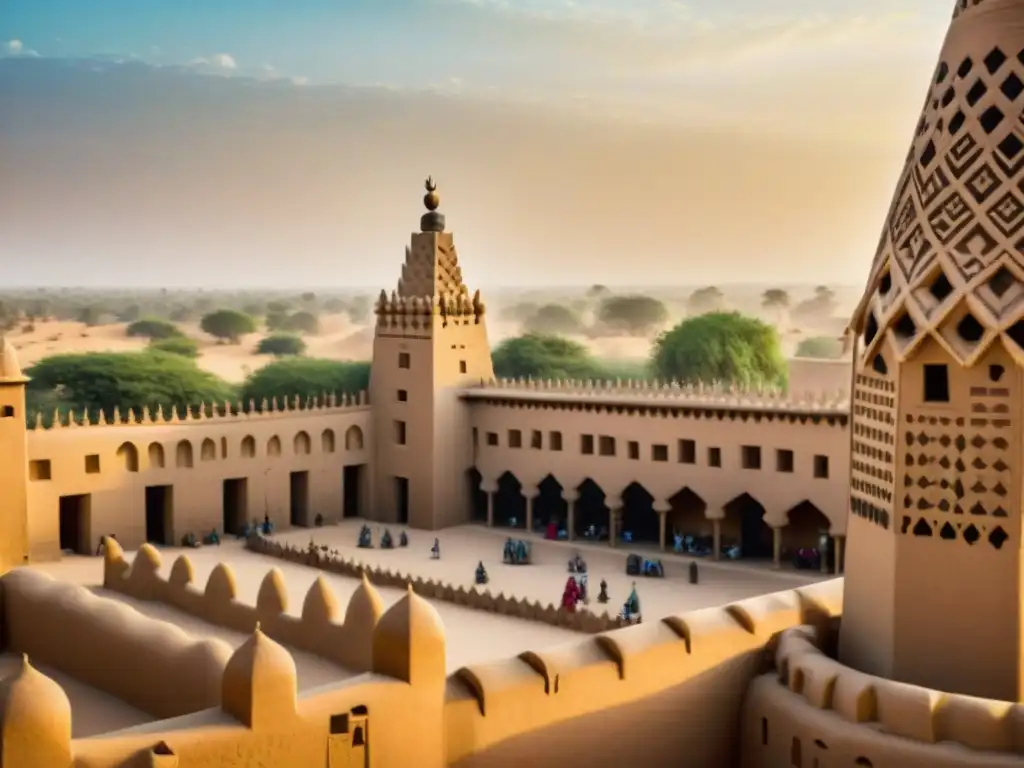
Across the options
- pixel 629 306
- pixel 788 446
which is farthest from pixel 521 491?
pixel 629 306

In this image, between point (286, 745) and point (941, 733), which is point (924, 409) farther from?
point (286, 745)

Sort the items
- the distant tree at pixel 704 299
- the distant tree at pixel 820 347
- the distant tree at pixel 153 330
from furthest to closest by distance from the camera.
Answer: the distant tree at pixel 704 299, the distant tree at pixel 153 330, the distant tree at pixel 820 347

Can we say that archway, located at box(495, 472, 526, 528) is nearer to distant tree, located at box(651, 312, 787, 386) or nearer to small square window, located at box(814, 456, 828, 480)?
small square window, located at box(814, 456, 828, 480)

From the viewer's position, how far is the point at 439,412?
36.5 m

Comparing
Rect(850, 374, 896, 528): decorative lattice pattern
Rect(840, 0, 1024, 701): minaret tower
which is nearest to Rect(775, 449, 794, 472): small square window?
Rect(850, 374, 896, 528): decorative lattice pattern

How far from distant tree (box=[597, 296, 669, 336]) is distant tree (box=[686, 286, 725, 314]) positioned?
7.49 metres

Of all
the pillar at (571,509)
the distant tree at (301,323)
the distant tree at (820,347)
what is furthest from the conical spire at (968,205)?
the distant tree at (301,323)

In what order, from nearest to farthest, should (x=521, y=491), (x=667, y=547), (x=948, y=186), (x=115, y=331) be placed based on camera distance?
(x=948, y=186), (x=667, y=547), (x=521, y=491), (x=115, y=331)

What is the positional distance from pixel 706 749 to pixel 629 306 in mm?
88681

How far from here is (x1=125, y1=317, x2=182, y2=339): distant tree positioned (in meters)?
94.9

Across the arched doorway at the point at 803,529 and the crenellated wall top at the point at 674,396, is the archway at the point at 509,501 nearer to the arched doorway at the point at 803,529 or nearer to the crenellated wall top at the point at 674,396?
the crenellated wall top at the point at 674,396

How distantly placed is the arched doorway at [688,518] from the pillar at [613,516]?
4.31 feet

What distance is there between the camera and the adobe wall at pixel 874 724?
11297mm

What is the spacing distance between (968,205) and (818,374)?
2532 cm
